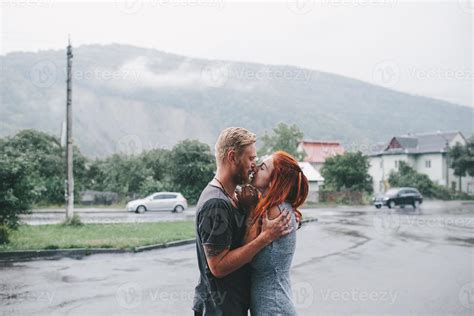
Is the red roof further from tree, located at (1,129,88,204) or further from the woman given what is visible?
the woman

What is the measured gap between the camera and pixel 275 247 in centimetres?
280

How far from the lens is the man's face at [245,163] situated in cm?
294

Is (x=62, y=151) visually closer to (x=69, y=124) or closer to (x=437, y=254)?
(x=69, y=124)

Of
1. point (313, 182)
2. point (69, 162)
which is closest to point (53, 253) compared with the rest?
point (69, 162)

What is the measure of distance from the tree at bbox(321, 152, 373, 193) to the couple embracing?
141ft

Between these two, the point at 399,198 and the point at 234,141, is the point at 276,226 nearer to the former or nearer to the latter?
the point at 234,141

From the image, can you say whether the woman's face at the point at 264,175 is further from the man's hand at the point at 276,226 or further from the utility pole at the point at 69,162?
the utility pole at the point at 69,162

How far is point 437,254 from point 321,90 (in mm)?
191487

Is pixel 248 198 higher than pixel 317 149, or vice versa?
pixel 317 149

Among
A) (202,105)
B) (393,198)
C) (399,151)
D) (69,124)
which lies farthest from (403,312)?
(202,105)

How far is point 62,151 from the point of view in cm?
3997

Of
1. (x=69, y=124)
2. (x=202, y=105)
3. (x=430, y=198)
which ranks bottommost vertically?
(x=430, y=198)

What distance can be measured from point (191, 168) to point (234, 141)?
3474 centimetres

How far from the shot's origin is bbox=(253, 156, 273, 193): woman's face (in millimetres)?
2938
